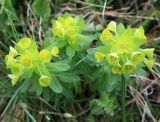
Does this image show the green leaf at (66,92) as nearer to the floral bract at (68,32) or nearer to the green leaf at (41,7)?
the floral bract at (68,32)

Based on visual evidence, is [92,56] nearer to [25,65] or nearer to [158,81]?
[25,65]

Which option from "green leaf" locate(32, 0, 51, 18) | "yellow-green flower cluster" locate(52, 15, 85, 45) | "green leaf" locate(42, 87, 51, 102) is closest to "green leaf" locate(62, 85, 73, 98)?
"green leaf" locate(42, 87, 51, 102)

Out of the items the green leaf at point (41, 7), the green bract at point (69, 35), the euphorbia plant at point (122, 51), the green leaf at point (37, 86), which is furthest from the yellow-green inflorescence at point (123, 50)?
the green leaf at point (41, 7)

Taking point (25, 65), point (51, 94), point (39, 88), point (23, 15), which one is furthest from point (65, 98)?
point (23, 15)

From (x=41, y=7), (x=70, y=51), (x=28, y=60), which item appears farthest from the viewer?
(x=41, y=7)

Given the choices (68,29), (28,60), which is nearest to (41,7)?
(68,29)

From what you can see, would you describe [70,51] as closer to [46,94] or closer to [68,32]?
[68,32]
